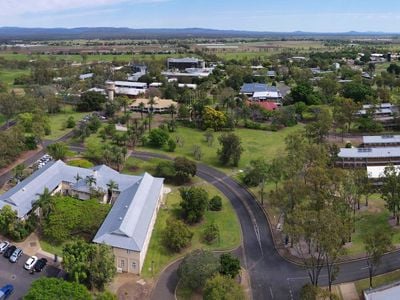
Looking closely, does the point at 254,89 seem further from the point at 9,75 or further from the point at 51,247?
the point at 9,75

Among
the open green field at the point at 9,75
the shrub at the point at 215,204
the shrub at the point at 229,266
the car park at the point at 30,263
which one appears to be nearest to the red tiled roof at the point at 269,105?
the shrub at the point at 215,204

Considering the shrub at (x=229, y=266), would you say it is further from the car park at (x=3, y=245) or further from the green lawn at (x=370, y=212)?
the car park at (x=3, y=245)

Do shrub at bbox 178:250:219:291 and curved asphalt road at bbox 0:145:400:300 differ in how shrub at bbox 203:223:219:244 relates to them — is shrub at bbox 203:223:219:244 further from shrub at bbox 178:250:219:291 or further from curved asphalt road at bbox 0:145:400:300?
shrub at bbox 178:250:219:291

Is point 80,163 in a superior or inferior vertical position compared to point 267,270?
superior

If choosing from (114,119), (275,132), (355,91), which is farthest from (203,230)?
(355,91)

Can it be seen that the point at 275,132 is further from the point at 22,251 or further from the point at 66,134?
the point at 22,251

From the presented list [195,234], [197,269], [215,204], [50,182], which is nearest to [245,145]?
[215,204]
